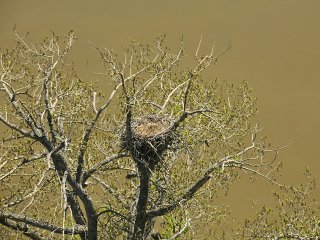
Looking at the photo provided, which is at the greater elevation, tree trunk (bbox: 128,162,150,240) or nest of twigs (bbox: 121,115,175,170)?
nest of twigs (bbox: 121,115,175,170)

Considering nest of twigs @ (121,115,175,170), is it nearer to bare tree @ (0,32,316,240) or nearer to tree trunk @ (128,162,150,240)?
bare tree @ (0,32,316,240)

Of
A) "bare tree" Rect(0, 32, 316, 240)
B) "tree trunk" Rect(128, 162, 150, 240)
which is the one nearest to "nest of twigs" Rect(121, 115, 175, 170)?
"bare tree" Rect(0, 32, 316, 240)

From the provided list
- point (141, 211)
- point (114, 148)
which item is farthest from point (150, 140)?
point (114, 148)

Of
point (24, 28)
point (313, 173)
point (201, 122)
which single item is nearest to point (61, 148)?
point (201, 122)

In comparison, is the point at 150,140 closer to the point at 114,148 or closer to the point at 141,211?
the point at 141,211

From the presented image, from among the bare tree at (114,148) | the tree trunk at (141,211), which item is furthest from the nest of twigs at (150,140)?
the tree trunk at (141,211)

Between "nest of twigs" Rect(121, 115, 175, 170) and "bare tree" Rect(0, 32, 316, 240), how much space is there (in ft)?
0.05

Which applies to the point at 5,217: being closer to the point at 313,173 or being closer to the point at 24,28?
the point at 313,173

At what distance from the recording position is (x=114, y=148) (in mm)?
8930

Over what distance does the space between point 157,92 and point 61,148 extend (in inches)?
136

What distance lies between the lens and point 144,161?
7711 millimetres

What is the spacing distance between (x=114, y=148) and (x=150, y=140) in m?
1.37

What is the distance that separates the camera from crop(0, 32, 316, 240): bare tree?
775 centimetres

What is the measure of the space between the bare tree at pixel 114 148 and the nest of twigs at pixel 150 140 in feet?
0.05
